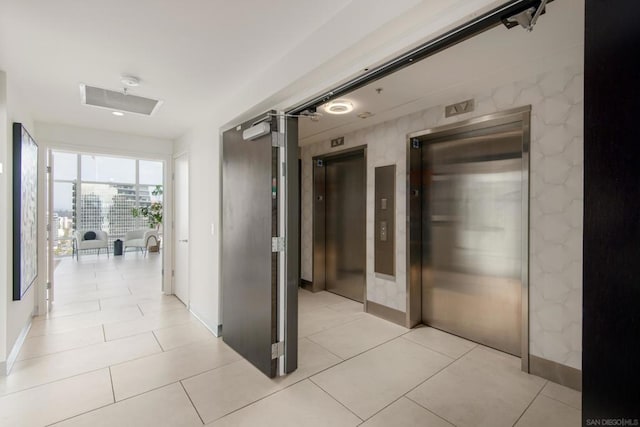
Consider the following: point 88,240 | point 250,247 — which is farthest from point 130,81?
point 88,240

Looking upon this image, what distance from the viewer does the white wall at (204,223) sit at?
11.1 ft

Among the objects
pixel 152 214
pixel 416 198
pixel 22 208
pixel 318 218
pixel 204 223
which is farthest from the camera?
pixel 152 214

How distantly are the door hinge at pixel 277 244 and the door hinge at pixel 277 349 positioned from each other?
78 centimetres

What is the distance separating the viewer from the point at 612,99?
0.82 m

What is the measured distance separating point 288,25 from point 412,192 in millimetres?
2198

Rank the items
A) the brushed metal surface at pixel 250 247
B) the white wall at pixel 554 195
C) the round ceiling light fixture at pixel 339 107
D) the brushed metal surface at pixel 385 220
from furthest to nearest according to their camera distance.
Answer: the brushed metal surface at pixel 385 220 < the round ceiling light fixture at pixel 339 107 < the brushed metal surface at pixel 250 247 < the white wall at pixel 554 195

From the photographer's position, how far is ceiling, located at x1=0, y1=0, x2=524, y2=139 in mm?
1573

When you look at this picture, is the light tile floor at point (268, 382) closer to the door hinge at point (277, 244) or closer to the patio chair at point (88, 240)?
the door hinge at point (277, 244)

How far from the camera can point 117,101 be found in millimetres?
3221

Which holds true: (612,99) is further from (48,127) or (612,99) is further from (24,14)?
(48,127)

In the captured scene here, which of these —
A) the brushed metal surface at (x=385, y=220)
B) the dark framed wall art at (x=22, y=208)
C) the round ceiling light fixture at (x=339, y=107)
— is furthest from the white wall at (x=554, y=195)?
the dark framed wall art at (x=22, y=208)

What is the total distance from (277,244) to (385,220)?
5.70 feet

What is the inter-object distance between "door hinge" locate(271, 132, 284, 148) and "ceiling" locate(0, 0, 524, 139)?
0.28 m

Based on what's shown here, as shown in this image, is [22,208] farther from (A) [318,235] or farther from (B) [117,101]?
(A) [318,235]
